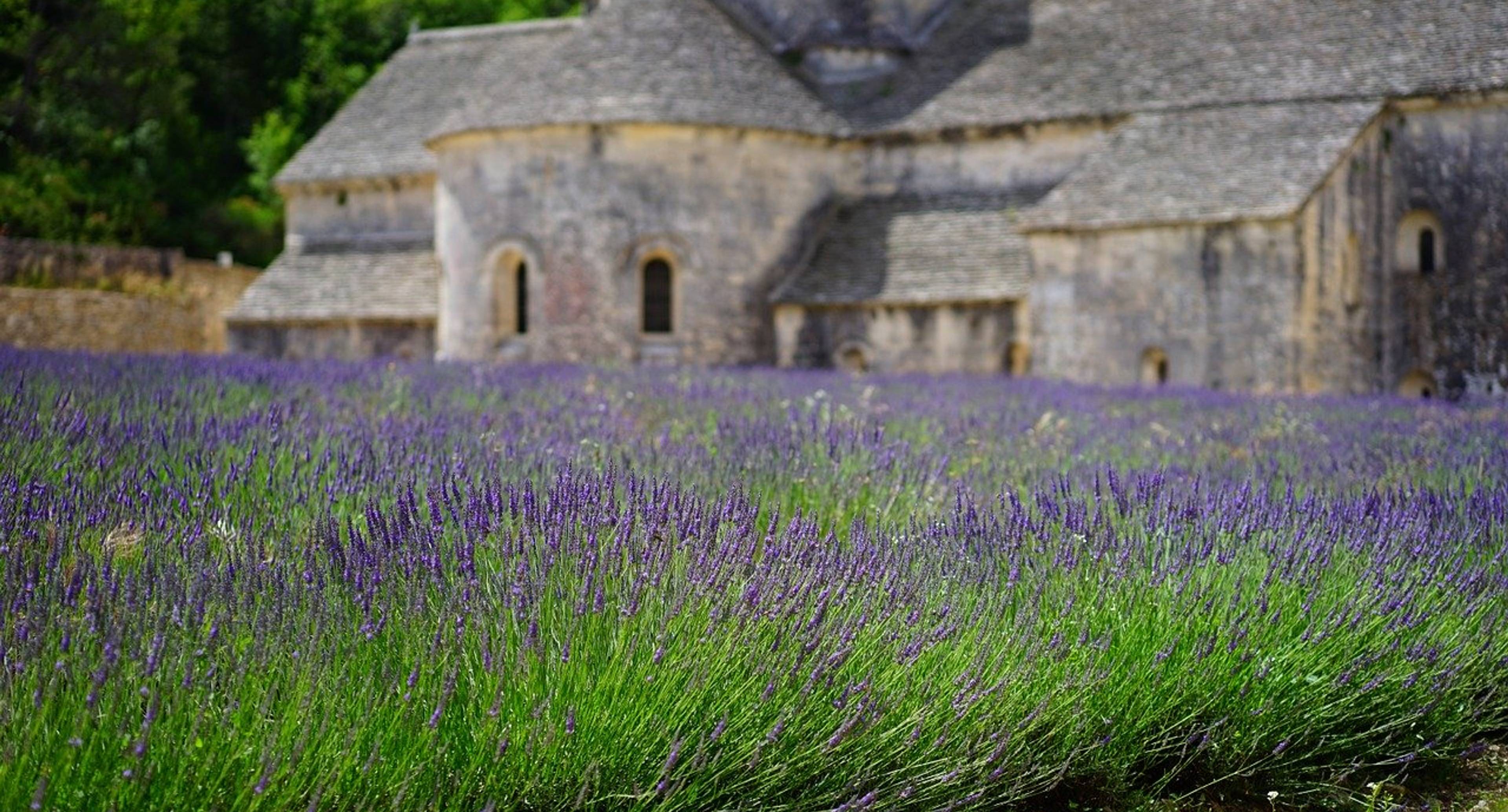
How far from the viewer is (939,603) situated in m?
4.71

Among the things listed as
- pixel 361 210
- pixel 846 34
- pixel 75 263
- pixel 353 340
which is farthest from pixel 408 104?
pixel 846 34

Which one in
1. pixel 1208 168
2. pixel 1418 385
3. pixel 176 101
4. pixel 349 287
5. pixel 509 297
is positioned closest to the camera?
pixel 1208 168

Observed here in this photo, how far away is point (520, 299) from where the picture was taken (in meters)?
29.2

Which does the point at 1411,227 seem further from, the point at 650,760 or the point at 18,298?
→ the point at 650,760

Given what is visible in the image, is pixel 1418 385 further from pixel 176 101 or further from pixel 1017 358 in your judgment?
pixel 176 101

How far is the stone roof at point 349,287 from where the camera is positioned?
30.4 metres

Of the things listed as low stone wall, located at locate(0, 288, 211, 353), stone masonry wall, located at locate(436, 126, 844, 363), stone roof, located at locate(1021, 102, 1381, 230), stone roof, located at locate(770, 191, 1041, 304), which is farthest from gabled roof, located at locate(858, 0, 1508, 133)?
low stone wall, located at locate(0, 288, 211, 353)

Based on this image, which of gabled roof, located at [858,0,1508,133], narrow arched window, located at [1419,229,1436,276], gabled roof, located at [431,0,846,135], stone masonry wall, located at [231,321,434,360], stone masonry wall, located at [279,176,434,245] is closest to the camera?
gabled roof, located at [858,0,1508,133]

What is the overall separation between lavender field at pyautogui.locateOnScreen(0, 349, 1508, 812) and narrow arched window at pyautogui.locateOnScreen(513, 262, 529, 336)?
2097 centimetres

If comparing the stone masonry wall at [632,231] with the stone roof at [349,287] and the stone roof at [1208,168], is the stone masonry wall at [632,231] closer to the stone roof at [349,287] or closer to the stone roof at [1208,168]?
the stone roof at [349,287]

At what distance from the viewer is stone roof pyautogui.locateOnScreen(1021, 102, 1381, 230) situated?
910 inches

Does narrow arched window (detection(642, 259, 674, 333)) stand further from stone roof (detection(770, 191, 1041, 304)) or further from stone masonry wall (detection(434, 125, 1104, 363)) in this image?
stone roof (detection(770, 191, 1041, 304))

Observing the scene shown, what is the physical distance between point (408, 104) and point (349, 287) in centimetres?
529

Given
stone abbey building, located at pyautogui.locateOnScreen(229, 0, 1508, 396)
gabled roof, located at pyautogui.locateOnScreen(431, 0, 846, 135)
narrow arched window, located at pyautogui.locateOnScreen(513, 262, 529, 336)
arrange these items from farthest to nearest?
narrow arched window, located at pyautogui.locateOnScreen(513, 262, 529, 336)
gabled roof, located at pyautogui.locateOnScreen(431, 0, 846, 135)
stone abbey building, located at pyautogui.locateOnScreen(229, 0, 1508, 396)
